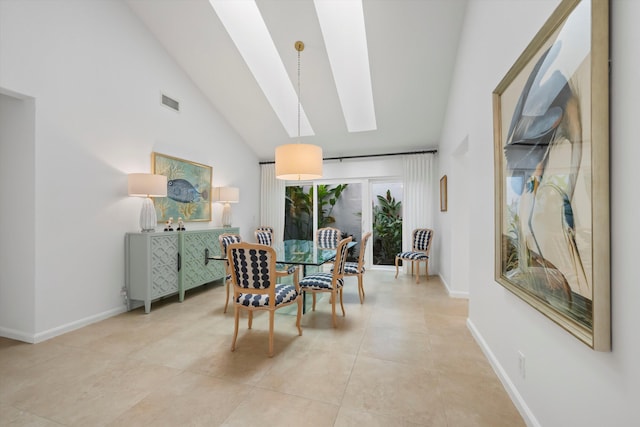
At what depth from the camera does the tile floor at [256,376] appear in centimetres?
167

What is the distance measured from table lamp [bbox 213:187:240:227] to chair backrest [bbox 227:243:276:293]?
2.84 m

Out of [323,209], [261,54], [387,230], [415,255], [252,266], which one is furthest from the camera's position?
[323,209]

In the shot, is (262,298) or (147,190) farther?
(147,190)

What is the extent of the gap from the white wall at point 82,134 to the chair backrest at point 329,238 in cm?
286

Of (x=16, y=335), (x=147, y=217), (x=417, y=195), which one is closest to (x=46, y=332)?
(x=16, y=335)

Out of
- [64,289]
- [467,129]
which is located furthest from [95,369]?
[467,129]

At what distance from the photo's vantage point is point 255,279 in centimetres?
243

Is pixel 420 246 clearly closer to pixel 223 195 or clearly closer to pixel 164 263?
pixel 223 195

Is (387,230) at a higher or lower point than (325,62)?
lower

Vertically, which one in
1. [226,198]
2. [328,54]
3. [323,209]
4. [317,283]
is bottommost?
[317,283]

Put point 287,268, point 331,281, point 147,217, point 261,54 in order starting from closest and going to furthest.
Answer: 1. point 331,281
2. point 147,217
3. point 287,268
4. point 261,54

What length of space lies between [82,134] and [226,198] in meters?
2.29

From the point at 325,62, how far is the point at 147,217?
3093 millimetres

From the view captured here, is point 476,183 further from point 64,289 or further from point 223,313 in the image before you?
point 64,289
